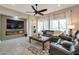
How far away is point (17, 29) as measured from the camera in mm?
2137

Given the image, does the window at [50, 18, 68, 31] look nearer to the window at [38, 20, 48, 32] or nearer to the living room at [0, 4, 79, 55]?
the living room at [0, 4, 79, 55]

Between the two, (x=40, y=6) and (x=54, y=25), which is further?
(x=54, y=25)

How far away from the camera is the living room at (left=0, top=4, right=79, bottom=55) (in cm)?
184

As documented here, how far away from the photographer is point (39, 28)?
2.15m

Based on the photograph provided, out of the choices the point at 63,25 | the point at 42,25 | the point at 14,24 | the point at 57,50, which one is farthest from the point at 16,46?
the point at 63,25

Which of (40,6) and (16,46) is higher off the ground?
(40,6)

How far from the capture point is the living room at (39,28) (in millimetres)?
1840

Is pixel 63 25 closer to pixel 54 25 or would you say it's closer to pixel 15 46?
pixel 54 25

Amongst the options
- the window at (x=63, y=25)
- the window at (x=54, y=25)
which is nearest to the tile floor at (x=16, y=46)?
the window at (x=54, y=25)

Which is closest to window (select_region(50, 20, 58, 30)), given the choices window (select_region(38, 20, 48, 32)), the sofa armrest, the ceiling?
window (select_region(38, 20, 48, 32))

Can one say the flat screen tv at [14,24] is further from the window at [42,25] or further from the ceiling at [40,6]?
the window at [42,25]

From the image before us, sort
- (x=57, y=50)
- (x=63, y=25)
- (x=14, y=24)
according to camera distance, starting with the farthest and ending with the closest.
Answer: (x=14, y=24) < (x=63, y=25) < (x=57, y=50)

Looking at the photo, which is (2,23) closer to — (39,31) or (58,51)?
(39,31)
